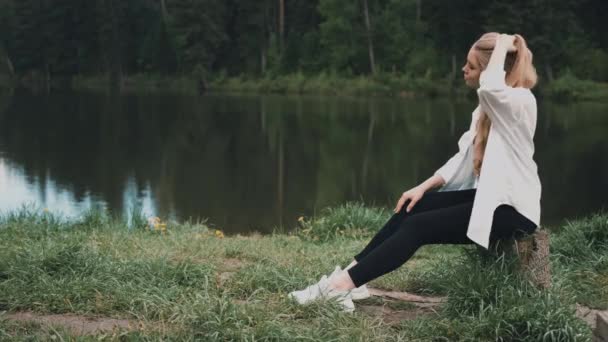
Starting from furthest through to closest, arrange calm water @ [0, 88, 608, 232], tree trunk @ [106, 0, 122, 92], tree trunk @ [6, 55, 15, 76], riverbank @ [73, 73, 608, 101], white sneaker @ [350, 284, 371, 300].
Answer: tree trunk @ [6, 55, 15, 76] < tree trunk @ [106, 0, 122, 92] < riverbank @ [73, 73, 608, 101] < calm water @ [0, 88, 608, 232] < white sneaker @ [350, 284, 371, 300]

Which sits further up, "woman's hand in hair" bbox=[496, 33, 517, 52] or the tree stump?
"woman's hand in hair" bbox=[496, 33, 517, 52]

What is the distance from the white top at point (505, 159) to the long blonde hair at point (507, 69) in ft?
0.20

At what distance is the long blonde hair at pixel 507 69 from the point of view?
337 centimetres

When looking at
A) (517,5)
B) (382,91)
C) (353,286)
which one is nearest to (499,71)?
(353,286)

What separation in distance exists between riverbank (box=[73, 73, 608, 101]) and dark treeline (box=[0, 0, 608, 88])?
83 cm

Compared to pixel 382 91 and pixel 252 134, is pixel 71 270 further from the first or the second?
pixel 382 91

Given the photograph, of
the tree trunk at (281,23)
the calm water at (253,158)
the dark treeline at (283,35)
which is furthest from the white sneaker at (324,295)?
the tree trunk at (281,23)

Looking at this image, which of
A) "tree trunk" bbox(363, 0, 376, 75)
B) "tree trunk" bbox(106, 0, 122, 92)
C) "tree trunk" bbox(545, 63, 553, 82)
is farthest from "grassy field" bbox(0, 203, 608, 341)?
"tree trunk" bbox(106, 0, 122, 92)

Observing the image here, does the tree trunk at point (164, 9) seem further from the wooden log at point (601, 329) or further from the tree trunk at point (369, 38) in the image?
the wooden log at point (601, 329)

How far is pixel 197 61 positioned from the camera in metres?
45.8

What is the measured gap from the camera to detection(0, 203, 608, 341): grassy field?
310cm

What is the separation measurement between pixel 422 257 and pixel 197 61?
136 feet

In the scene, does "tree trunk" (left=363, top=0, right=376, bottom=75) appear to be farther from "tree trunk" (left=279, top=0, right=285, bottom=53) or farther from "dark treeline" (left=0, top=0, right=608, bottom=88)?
"tree trunk" (left=279, top=0, right=285, bottom=53)

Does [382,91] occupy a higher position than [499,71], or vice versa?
[499,71]
